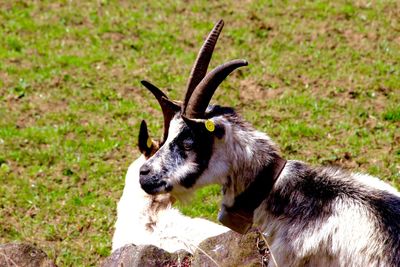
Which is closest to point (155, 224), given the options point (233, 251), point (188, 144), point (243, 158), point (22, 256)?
point (233, 251)

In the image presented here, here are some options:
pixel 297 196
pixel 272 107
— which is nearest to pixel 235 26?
pixel 272 107

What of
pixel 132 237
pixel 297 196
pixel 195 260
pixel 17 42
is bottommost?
pixel 17 42

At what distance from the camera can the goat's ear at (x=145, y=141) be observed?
260 inches

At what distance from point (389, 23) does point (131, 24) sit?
12.3 ft

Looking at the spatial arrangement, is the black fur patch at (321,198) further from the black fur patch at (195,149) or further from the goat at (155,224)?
the goat at (155,224)

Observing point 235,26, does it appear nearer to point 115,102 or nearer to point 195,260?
point 115,102

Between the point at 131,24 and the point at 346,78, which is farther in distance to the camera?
the point at 131,24

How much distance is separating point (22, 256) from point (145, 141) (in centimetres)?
141

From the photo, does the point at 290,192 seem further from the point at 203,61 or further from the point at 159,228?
the point at 159,228

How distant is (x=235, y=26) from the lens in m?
12.2

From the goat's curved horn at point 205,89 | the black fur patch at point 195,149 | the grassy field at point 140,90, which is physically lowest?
the grassy field at point 140,90

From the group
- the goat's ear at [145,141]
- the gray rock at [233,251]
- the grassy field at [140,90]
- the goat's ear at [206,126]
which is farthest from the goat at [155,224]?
the goat's ear at [206,126]

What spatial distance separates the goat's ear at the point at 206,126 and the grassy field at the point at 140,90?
7.12 feet

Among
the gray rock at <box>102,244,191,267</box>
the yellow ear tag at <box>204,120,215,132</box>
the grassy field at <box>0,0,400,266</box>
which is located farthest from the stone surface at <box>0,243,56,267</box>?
the grassy field at <box>0,0,400,266</box>
